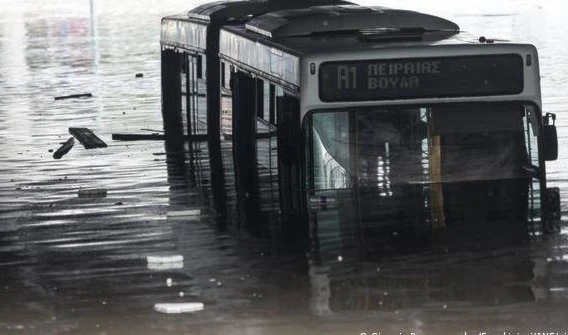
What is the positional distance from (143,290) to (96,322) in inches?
63.0

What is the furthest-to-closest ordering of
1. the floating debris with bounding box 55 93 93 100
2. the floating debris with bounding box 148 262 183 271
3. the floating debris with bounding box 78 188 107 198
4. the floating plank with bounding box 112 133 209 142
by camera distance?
the floating debris with bounding box 55 93 93 100 < the floating plank with bounding box 112 133 209 142 < the floating debris with bounding box 78 188 107 198 < the floating debris with bounding box 148 262 183 271

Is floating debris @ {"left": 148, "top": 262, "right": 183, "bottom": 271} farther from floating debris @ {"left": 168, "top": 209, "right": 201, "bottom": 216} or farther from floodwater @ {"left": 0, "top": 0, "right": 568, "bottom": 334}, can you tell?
floating debris @ {"left": 168, "top": 209, "right": 201, "bottom": 216}

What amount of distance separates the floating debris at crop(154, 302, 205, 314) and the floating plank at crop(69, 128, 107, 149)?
51.0ft

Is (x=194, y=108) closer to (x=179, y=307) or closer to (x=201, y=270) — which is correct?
(x=201, y=270)

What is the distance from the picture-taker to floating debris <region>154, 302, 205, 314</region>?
12.9 metres

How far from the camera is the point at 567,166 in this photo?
23.6 m

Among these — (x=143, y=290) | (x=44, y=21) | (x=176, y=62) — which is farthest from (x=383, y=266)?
(x=44, y=21)

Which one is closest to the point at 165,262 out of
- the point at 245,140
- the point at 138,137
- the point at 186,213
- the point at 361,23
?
the point at 186,213

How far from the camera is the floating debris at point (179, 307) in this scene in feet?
42.4

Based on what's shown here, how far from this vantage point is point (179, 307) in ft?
42.9

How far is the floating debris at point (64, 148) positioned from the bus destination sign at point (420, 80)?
10.8 m

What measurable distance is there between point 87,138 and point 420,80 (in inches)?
524

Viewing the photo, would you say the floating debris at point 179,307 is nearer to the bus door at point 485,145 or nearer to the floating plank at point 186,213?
the bus door at point 485,145

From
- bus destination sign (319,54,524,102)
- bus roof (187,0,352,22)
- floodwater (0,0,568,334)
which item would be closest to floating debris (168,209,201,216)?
floodwater (0,0,568,334)
